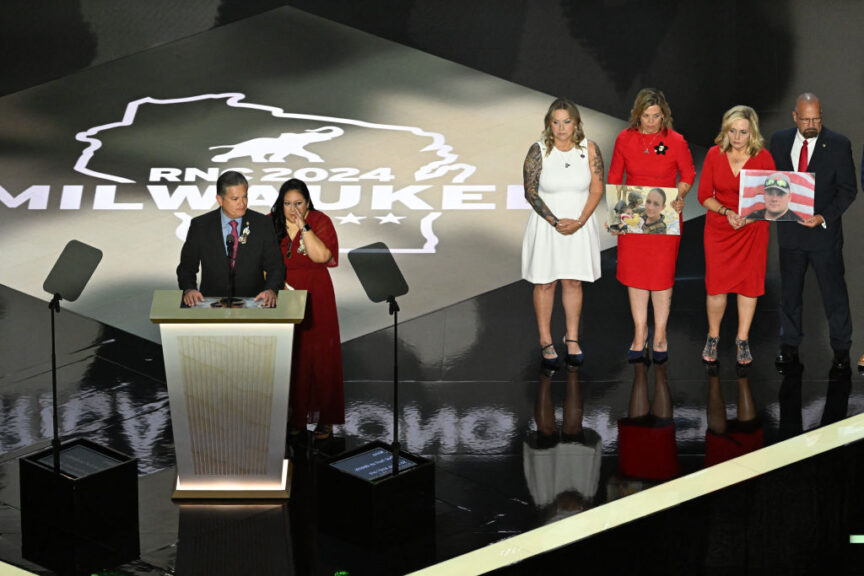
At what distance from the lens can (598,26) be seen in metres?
11.1

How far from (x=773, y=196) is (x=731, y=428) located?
4.58 ft

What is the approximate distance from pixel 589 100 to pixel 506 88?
745 millimetres

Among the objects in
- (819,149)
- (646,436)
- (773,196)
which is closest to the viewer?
(646,436)

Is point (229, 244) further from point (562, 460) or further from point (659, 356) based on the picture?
point (659, 356)

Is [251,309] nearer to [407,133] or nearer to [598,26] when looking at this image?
[407,133]

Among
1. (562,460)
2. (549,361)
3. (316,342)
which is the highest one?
(316,342)

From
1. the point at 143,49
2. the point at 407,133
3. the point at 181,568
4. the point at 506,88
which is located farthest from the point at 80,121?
the point at 181,568

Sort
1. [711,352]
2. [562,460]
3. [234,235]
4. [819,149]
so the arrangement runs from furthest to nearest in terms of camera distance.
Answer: [711,352] → [819,149] → [562,460] → [234,235]

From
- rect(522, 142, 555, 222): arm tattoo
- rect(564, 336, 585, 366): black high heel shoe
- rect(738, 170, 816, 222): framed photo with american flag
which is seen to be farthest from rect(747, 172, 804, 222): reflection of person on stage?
rect(564, 336, 585, 366): black high heel shoe

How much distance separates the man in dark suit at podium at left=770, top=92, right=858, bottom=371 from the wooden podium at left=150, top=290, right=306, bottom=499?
3179 millimetres

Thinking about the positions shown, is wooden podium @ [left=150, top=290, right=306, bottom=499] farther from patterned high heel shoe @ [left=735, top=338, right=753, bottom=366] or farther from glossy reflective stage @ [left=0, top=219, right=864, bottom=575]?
patterned high heel shoe @ [left=735, top=338, right=753, bottom=366]

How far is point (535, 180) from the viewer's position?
6926 millimetres

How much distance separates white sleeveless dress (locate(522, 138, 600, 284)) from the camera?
688 cm

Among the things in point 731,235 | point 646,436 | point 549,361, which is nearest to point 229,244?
point 646,436
